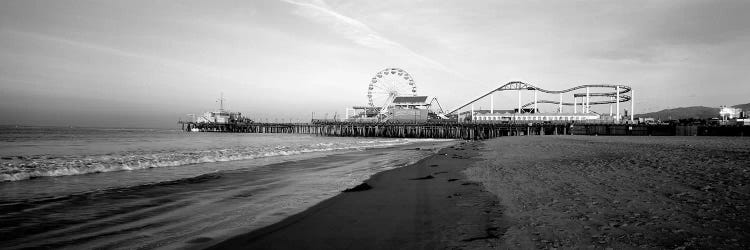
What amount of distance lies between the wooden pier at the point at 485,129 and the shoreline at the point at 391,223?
53.5 meters

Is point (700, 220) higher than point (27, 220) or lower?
higher

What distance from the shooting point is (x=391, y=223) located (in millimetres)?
5133

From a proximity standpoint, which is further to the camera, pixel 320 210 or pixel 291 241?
pixel 320 210

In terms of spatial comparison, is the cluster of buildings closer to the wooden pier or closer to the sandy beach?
the wooden pier

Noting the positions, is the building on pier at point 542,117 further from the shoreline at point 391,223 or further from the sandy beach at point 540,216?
the shoreline at point 391,223

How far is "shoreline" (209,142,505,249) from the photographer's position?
13.7 ft

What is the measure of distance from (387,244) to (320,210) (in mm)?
2258

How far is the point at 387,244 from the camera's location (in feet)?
13.5

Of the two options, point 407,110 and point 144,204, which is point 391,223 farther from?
point 407,110

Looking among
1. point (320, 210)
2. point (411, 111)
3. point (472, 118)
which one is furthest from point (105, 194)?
point (472, 118)

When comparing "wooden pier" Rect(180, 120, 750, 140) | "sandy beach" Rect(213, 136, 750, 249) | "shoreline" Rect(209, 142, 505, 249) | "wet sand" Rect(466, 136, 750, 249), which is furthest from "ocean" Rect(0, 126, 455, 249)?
"wooden pier" Rect(180, 120, 750, 140)

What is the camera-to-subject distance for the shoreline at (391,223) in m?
4.18

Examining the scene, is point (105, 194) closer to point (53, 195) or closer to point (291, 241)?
point (53, 195)

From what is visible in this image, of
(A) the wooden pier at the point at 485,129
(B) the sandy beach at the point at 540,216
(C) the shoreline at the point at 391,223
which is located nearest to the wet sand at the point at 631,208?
(B) the sandy beach at the point at 540,216
